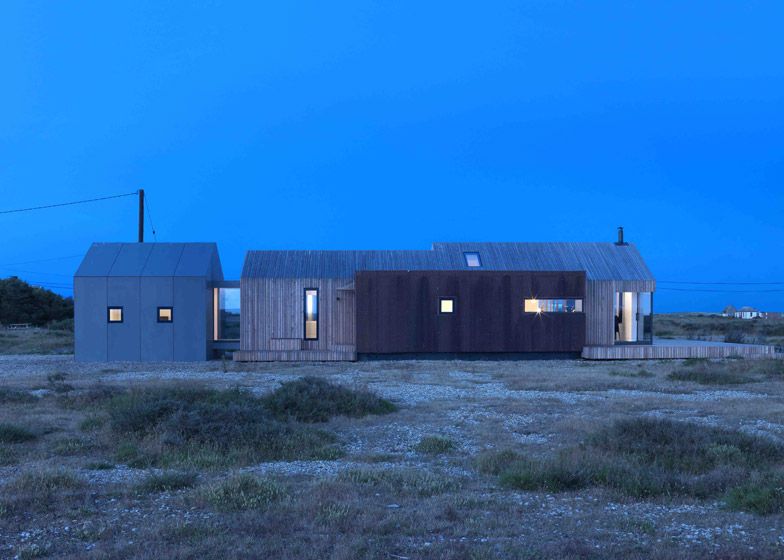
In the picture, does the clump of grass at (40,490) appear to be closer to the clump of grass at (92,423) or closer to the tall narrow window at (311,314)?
the clump of grass at (92,423)

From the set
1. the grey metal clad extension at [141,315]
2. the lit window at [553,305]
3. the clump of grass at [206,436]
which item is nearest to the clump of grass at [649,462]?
the clump of grass at [206,436]

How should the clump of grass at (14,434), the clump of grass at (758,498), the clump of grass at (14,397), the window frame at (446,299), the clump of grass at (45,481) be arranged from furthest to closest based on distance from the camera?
the window frame at (446,299)
the clump of grass at (14,397)
the clump of grass at (14,434)
the clump of grass at (45,481)
the clump of grass at (758,498)

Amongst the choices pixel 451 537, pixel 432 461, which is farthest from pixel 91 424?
pixel 451 537

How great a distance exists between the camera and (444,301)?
A: 23.7m

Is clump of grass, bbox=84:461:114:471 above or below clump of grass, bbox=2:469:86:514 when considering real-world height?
below

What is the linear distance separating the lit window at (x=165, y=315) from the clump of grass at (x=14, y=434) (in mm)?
14617

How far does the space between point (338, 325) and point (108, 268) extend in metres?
8.21

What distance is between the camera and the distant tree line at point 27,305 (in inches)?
2000

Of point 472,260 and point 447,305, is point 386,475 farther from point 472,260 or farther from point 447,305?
point 472,260

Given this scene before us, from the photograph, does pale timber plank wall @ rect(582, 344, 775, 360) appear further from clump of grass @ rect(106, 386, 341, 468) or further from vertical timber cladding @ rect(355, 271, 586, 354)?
clump of grass @ rect(106, 386, 341, 468)

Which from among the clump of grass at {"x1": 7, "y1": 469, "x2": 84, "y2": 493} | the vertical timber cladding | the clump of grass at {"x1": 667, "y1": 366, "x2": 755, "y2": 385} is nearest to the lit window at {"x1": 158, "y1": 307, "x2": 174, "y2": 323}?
the vertical timber cladding

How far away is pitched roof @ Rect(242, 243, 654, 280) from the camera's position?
2508 centimetres

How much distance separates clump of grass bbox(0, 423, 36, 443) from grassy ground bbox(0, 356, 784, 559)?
0.02 metres

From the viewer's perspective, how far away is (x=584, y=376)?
17594 millimetres
